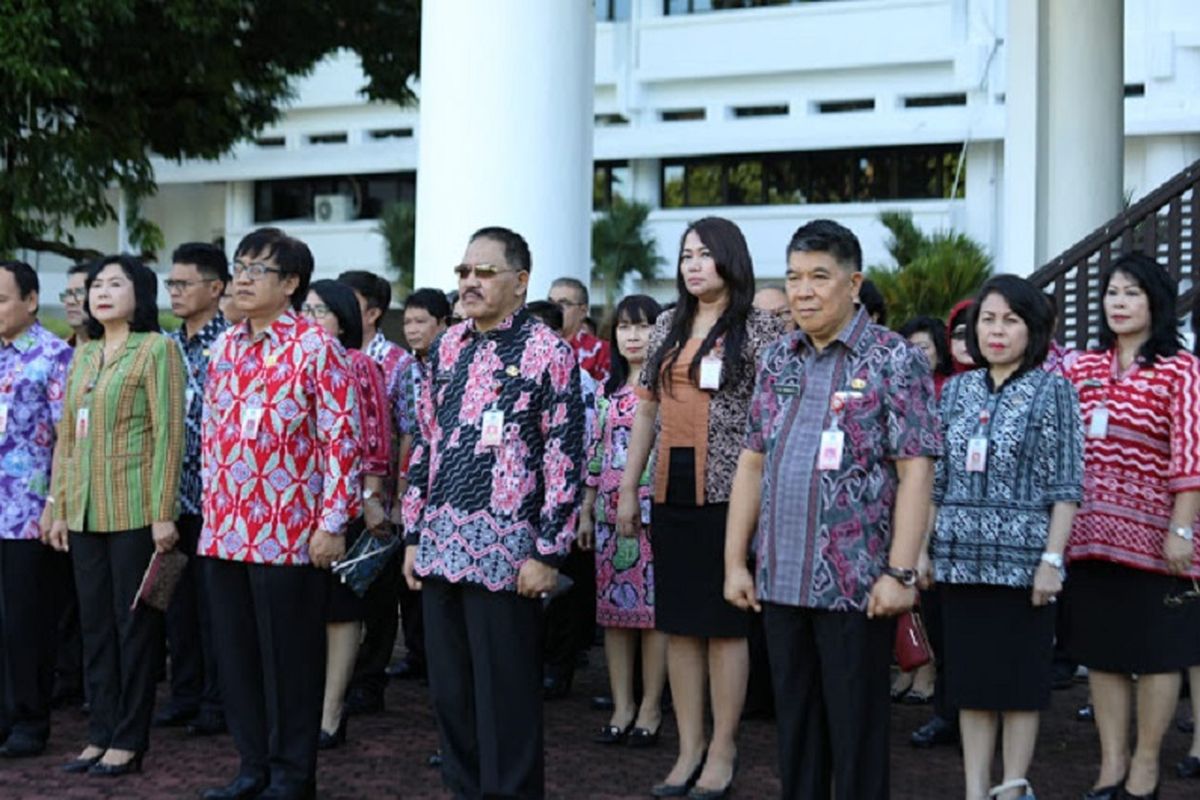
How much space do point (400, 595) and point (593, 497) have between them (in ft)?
5.94

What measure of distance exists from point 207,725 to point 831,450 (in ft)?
13.0

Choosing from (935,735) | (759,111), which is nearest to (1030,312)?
(935,735)

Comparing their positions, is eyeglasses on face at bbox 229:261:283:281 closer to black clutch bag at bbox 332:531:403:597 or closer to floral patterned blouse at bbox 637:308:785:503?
black clutch bag at bbox 332:531:403:597

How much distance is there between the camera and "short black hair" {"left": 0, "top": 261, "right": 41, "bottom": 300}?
8.26 meters

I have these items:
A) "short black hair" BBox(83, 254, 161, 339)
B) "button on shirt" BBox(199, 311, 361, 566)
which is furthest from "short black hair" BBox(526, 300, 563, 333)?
"button on shirt" BBox(199, 311, 361, 566)

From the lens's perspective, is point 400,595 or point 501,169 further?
point 501,169

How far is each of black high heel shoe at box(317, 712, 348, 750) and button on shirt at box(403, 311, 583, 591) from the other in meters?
1.86

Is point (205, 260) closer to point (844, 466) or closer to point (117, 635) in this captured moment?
point (117, 635)

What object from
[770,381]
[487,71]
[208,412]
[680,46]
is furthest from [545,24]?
[680,46]

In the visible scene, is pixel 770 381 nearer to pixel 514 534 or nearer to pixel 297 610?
pixel 514 534

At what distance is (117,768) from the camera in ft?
24.5

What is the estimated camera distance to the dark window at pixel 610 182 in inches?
1460

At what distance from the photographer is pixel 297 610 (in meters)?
6.85

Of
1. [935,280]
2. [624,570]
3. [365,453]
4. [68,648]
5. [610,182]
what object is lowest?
[68,648]
